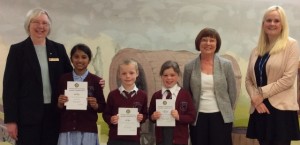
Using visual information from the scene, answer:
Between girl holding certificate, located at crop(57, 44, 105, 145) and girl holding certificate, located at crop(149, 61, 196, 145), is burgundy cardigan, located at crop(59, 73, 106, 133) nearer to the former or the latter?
girl holding certificate, located at crop(57, 44, 105, 145)

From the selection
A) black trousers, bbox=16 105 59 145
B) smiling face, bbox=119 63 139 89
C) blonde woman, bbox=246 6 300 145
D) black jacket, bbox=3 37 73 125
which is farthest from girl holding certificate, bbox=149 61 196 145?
black jacket, bbox=3 37 73 125

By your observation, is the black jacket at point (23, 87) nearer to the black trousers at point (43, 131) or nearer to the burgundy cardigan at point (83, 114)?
the black trousers at point (43, 131)

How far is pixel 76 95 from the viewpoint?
11.8 ft

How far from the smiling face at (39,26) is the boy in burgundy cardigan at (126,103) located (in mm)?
891

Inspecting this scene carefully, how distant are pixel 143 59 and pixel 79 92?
5.91 ft

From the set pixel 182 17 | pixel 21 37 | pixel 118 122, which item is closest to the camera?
pixel 118 122

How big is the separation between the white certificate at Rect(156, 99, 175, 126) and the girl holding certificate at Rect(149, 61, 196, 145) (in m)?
0.01

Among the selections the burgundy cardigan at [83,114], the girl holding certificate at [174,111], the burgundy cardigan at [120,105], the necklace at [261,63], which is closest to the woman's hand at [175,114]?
the girl holding certificate at [174,111]

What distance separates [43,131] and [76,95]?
51cm

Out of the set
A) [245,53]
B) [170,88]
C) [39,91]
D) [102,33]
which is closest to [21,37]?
[102,33]

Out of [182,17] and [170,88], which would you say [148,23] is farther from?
[170,88]

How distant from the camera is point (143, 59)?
17.3 ft

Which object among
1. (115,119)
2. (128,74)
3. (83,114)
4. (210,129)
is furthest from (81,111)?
(210,129)

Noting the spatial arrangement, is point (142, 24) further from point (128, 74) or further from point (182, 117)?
point (182, 117)
